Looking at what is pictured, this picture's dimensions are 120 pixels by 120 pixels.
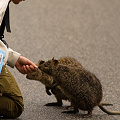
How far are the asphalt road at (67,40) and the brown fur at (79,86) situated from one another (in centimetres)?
17

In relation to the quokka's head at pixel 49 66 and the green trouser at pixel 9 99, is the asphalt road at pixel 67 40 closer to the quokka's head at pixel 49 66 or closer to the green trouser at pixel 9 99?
the green trouser at pixel 9 99

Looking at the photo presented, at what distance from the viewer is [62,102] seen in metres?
6.28

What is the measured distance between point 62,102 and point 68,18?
6.03m

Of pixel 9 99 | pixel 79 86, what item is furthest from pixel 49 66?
pixel 9 99

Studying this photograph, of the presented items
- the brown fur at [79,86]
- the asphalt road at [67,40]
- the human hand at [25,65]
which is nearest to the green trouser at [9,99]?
the asphalt road at [67,40]

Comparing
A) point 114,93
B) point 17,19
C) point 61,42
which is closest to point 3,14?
point 114,93

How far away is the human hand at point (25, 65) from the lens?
15.9 ft

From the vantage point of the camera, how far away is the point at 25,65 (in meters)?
4.90

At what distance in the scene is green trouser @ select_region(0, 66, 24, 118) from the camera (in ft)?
17.0

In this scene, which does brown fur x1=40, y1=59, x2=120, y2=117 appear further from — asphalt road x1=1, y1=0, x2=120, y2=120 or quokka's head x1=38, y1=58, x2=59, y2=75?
asphalt road x1=1, y1=0, x2=120, y2=120

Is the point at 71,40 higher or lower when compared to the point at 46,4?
lower

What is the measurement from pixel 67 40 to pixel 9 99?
16.7 ft

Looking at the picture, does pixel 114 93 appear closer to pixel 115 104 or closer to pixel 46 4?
pixel 115 104

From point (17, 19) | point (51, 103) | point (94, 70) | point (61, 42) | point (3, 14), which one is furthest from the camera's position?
point (17, 19)
